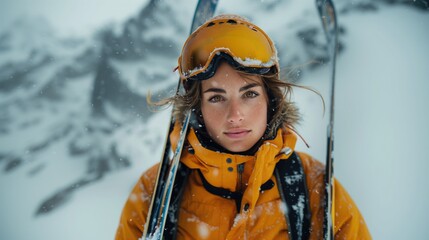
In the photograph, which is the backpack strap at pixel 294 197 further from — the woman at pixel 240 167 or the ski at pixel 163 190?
the ski at pixel 163 190

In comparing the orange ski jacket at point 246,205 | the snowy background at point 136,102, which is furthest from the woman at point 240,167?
the snowy background at point 136,102

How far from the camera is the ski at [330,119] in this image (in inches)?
53.8

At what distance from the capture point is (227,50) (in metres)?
1.49

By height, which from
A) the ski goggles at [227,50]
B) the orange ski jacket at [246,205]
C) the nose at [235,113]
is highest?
the ski goggles at [227,50]

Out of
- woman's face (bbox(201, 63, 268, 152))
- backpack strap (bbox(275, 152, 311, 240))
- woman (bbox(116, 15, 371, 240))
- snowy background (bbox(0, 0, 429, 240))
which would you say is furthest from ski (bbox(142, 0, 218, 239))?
snowy background (bbox(0, 0, 429, 240))

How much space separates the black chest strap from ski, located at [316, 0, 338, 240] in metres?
0.10

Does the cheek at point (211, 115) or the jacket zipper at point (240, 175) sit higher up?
the cheek at point (211, 115)

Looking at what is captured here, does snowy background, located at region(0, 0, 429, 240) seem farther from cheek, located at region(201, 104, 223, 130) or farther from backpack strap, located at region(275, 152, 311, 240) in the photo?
cheek, located at region(201, 104, 223, 130)

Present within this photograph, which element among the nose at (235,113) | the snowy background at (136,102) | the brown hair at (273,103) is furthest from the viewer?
the snowy background at (136,102)

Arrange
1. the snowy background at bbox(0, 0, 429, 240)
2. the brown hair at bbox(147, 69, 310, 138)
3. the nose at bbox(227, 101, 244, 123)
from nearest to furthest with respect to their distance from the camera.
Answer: the nose at bbox(227, 101, 244, 123)
the brown hair at bbox(147, 69, 310, 138)
the snowy background at bbox(0, 0, 429, 240)

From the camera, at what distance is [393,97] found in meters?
3.73

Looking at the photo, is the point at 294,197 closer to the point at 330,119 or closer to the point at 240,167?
the point at 240,167

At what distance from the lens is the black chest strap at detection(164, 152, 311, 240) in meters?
1.45

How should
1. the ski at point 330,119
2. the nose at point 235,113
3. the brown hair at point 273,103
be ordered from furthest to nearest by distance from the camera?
the brown hair at point 273,103 < the nose at point 235,113 < the ski at point 330,119
